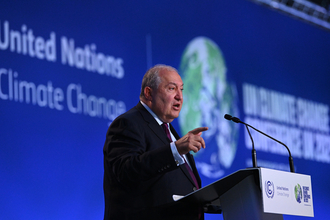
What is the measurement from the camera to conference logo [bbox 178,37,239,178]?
5.32 meters

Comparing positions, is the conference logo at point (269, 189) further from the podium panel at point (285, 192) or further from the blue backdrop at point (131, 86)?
the blue backdrop at point (131, 86)

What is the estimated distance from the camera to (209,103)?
217 inches

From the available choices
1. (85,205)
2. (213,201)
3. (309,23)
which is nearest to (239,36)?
(309,23)

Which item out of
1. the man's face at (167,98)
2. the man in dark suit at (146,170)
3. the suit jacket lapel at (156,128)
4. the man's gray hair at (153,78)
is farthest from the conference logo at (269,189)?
the man's gray hair at (153,78)

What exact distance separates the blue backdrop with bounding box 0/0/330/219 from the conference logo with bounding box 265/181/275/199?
89.6 inches

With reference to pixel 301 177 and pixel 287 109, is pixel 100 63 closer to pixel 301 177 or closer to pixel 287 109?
pixel 301 177

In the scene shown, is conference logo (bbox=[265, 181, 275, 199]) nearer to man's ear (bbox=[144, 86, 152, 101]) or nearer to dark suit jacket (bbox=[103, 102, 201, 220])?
dark suit jacket (bbox=[103, 102, 201, 220])

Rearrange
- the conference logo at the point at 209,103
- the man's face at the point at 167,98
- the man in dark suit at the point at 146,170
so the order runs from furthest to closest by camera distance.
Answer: the conference logo at the point at 209,103 < the man's face at the point at 167,98 < the man in dark suit at the point at 146,170

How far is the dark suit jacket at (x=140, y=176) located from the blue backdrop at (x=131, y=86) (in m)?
1.52

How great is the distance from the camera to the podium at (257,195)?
217cm

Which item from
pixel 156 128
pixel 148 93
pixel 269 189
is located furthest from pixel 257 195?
pixel 148 93

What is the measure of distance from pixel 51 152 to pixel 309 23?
4.76 metres

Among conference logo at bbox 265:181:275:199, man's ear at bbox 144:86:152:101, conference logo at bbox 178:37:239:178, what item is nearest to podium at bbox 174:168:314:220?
conference logo at bbox 265:181:275:199

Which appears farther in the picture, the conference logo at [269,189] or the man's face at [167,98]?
the man's face at [167,98]
